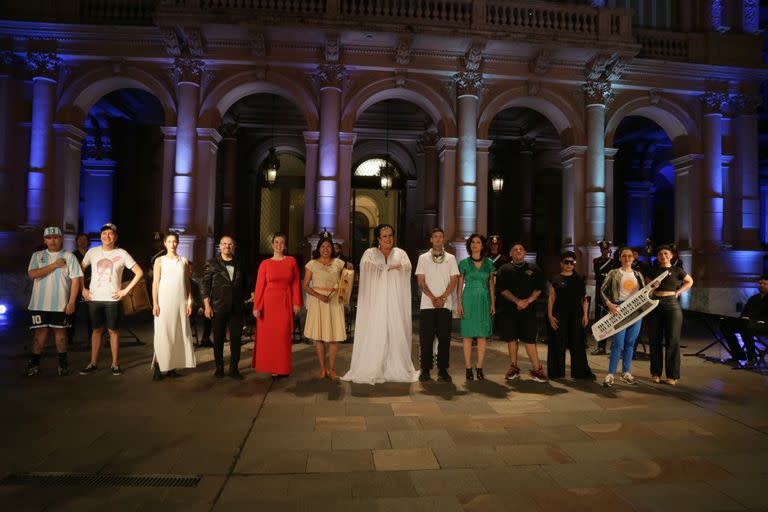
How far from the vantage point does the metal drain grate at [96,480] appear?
10.7 ft

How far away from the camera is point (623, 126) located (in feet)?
60.2

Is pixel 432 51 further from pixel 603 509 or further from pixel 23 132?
pixel 603 509

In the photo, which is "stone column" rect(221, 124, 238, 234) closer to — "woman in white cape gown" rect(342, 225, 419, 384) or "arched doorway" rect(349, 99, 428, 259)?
"arched doorway" rect(349, 99, 428, 259)

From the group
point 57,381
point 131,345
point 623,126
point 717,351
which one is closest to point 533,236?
point 623,126

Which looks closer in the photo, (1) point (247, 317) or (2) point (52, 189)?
(1) point (247, 317)

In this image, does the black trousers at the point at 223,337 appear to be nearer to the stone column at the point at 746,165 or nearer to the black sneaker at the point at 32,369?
the black sneaker at the point at 32,369

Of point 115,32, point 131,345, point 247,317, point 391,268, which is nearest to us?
point 391,268

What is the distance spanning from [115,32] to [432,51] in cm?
850

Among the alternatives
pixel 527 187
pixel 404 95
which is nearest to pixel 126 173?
pixel 404 95

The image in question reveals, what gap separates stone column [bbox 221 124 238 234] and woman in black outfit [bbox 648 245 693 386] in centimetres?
1436

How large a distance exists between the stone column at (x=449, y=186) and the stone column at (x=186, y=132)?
6.76 m

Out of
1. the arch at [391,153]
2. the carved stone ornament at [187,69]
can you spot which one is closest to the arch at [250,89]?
the carved stone ornament at [187,69]

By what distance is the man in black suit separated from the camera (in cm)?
643

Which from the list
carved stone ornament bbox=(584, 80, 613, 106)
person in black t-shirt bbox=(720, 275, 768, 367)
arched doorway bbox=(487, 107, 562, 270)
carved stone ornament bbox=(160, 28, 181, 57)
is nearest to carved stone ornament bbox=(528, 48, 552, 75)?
carved stone ornament bbox=(584, 80, 613, 106)
